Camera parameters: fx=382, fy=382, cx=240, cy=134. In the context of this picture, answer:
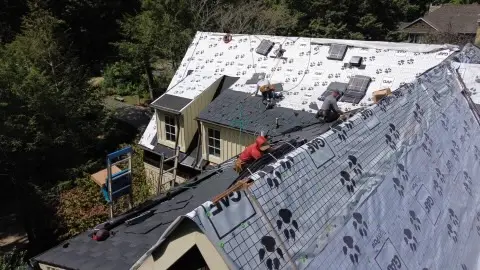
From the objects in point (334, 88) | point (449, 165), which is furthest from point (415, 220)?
point (334, 88)

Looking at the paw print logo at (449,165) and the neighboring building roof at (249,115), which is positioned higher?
the paw print logo at (449,165)

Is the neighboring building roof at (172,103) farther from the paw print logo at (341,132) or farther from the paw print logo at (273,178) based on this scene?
the paw print logo at (273,178)

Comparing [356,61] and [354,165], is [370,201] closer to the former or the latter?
[354,165]

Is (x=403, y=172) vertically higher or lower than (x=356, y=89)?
lower

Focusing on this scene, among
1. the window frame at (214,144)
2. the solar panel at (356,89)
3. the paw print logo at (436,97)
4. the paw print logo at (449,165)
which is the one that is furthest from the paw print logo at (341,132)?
the window frame at (214,144)

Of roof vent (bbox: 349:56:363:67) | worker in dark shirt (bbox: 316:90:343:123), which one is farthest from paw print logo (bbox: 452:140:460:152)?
roof vent (bbox: 349:56:363:67)

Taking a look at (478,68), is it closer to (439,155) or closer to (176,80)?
(439,155)
